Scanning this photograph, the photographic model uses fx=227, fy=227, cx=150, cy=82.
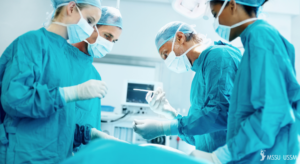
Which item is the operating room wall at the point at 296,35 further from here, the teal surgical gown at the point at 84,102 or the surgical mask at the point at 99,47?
the teal surgical gown at the point at 84,102

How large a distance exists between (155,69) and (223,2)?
2684mm

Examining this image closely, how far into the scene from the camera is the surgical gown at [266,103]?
2.61 feet

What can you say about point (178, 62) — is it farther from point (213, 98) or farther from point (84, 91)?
point (84, 91)

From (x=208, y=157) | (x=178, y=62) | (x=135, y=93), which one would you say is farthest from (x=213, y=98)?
(x=135, y=93)

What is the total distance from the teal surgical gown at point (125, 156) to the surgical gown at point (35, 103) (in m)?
0.54

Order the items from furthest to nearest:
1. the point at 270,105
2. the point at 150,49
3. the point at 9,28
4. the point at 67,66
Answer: the point at 150,49 → the point at 9,28 → the point at 67,66 → the point at 270,105

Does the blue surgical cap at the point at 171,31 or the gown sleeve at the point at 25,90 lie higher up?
the blue surgical cap at the point at 171,31

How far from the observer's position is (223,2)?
3.52ft

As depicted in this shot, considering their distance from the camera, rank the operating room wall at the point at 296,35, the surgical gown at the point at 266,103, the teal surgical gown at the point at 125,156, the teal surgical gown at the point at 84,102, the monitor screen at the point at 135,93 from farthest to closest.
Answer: the operating room wall at the point at 296,35
the monitor screen at the point at 135,93
the teal surgical gown at the point at 84,102
the surgical gown at the point at 266,103
the teal surgical gown at the point at 125,156

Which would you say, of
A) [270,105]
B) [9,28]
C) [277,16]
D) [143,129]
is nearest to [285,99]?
[270,105]

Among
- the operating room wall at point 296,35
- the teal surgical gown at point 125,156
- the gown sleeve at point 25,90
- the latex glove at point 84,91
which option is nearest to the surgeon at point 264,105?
the teal surgical gown at point 125,156

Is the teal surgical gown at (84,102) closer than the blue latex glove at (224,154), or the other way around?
the blue latex glove at (224,154)

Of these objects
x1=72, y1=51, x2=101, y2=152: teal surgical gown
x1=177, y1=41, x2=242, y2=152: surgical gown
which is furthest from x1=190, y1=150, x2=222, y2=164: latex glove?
x1=72, y1=51, x2=101, y2=152: teal surgical gown

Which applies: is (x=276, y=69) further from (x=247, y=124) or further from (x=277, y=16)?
(x=277, y=16)
